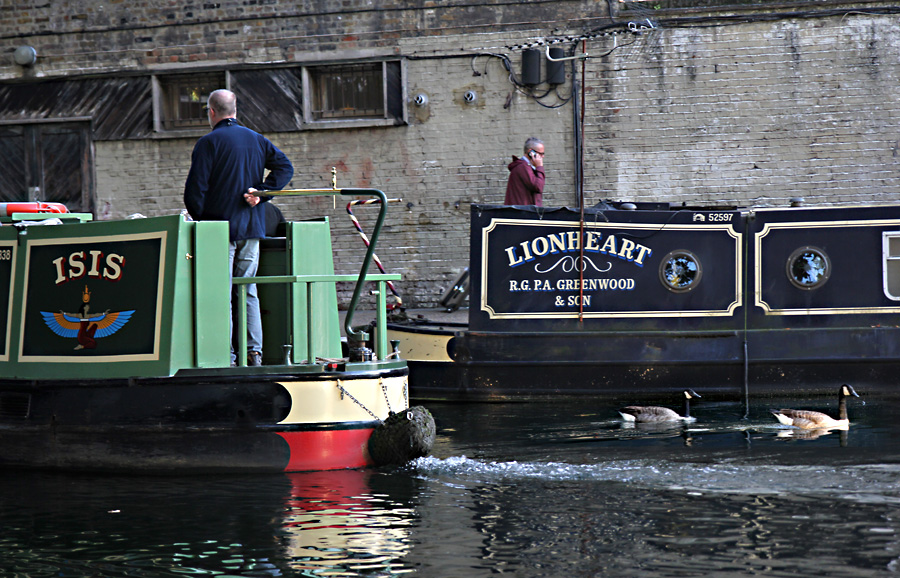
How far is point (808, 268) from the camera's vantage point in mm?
9438

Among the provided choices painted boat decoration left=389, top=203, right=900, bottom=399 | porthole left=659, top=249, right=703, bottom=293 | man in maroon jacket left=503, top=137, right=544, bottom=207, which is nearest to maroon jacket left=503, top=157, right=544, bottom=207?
man in maroon jacket left=503, top=137, right=544, bottom=207

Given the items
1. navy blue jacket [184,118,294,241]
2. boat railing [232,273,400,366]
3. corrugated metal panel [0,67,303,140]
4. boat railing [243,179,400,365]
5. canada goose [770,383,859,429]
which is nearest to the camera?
boat railing [243,179,400,365]

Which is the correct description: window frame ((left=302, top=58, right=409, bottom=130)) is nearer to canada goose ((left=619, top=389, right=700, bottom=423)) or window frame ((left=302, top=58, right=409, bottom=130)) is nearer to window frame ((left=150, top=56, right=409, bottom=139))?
window frame ((left=150, top=56, right=409, bottom=139))

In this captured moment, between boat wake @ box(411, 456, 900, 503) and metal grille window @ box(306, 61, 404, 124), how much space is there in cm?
805

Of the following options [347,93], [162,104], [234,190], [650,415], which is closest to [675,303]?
[650,415]

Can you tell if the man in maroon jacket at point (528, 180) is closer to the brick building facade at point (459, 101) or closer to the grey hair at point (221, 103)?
the brick building facade at point (459, 101)

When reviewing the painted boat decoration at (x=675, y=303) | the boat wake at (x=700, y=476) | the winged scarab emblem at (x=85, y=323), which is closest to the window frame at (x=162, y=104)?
the painted boat decoration at (x=675, y=303)

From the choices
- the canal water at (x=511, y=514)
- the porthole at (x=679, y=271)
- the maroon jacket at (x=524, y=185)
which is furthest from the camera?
the maroon jacket at (x=524, y=185)

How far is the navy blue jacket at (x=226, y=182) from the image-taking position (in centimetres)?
662

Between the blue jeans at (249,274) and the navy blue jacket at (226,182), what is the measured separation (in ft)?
0.30

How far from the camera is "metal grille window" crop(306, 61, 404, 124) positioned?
13984 mm

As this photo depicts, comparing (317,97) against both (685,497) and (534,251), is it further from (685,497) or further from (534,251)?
(685,497)

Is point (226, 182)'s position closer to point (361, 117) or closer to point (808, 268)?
point (808, 268)

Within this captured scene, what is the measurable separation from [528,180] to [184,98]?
19.3 ft
